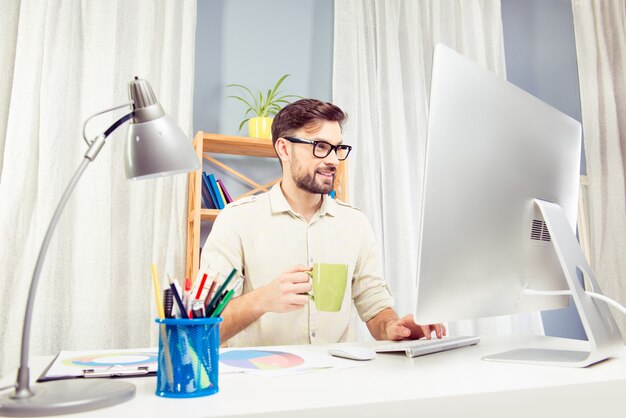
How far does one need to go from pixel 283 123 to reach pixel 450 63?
3.97ft

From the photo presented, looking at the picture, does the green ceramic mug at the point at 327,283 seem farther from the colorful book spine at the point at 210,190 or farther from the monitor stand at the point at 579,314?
the colorful book spine at the point at 210,190

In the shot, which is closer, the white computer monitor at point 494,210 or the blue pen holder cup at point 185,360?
the blue pen holder cup at point 185,360

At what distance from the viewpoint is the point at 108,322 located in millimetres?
2158

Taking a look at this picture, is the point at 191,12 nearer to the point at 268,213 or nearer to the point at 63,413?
the point at 268,213

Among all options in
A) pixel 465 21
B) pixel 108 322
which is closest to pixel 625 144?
pixel 465 21

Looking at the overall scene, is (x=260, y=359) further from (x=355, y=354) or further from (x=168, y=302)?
(x=168, y=302)

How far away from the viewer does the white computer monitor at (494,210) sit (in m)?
0.81

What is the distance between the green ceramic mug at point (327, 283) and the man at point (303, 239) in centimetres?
51

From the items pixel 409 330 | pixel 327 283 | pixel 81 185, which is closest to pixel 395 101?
pixel 81 185

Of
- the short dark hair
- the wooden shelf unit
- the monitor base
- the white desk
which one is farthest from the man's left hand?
the wooden shelf unit

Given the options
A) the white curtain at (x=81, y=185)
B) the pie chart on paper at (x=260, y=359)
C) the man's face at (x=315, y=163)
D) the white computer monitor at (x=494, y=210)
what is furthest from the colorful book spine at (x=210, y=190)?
the white computer monitor at (x=494, y=210)

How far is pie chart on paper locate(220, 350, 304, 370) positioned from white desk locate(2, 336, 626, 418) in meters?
0.08

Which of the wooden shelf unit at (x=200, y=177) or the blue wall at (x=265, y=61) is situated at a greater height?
the blue wall at (x=265, y=61)

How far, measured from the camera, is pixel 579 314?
917mm
